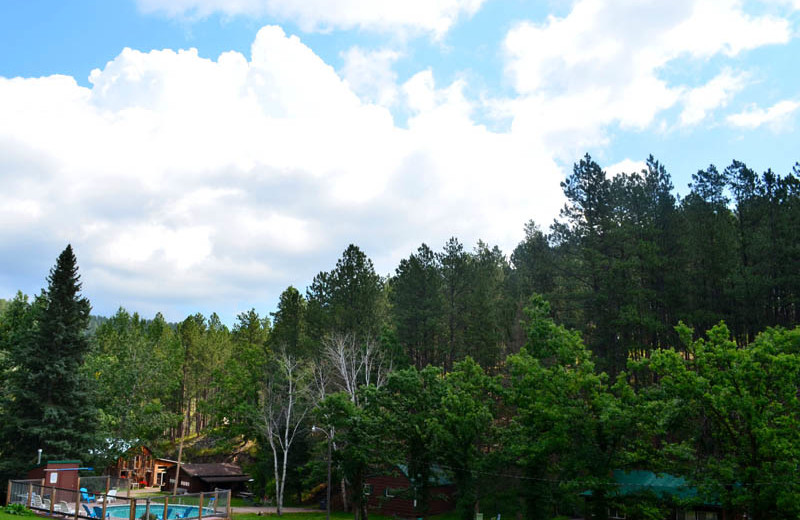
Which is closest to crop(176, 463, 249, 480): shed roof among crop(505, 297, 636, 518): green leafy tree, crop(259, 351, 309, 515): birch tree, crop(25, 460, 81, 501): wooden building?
crop(259, 351, 309, 515): birch tree

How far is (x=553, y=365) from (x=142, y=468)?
54.5 meters

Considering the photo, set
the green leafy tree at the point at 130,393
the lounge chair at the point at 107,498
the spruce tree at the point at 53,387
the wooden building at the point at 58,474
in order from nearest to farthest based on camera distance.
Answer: the lounge chair at the point at 107,498
the wooden building at the point at 58,474
the spruce tree at the point at 53,387
the green leafy tree at the point at 130,393

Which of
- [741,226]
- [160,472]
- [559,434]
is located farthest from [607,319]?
[160,472]

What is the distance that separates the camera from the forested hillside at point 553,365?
80.0 ft

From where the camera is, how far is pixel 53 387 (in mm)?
→ 39938

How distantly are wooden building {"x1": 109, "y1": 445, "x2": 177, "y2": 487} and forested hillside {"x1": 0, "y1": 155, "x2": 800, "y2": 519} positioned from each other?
2420 millimetres

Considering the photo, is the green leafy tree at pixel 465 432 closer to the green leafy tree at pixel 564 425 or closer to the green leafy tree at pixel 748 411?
the green leafy tree at pixel 564 425

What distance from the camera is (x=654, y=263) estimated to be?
35031 millimetres

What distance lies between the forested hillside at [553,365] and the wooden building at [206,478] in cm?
406

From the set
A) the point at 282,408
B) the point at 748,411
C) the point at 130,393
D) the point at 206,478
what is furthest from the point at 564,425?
the point at 130,393

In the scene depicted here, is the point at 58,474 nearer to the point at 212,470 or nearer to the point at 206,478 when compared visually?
the point at 206,478

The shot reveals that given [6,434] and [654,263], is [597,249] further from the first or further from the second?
[6,434]

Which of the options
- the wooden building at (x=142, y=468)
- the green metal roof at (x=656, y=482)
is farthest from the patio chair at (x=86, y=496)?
the wooden building at (x=142, y=468)

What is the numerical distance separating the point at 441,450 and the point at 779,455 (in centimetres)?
1498
